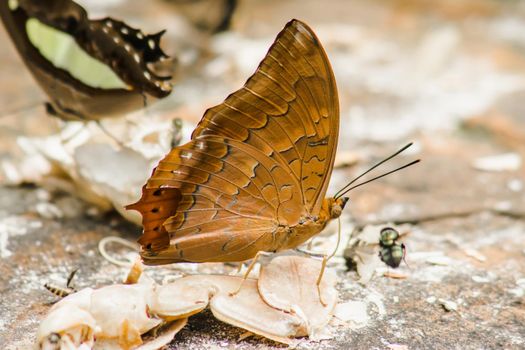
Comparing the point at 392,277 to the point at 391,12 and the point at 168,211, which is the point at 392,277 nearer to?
the point at 168,211

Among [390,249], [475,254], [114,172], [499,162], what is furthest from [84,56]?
[499,162]

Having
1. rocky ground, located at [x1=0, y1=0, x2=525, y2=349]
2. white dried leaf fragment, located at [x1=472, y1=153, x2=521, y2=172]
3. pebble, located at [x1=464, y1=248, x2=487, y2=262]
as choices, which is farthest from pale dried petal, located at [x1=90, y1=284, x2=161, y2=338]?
white dried leaf fragment, located at [x1=472, y1=153, x2=521, y2=172]

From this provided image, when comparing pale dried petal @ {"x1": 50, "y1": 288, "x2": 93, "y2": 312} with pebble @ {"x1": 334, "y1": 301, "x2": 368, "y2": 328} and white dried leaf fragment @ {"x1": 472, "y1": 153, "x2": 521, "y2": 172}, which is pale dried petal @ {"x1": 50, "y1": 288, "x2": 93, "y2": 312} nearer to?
pebble @ {"x1": 334, "y1": 301, "x2": 368, "y2": 328}

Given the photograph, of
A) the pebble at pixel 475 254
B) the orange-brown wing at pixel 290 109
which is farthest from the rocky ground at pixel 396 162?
the orange-brown wing at pixel 290 109

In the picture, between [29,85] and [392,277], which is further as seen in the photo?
[29,85]

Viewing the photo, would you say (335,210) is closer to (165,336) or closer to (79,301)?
(165,336)

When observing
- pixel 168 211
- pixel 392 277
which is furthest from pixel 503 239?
pixel 168 211
